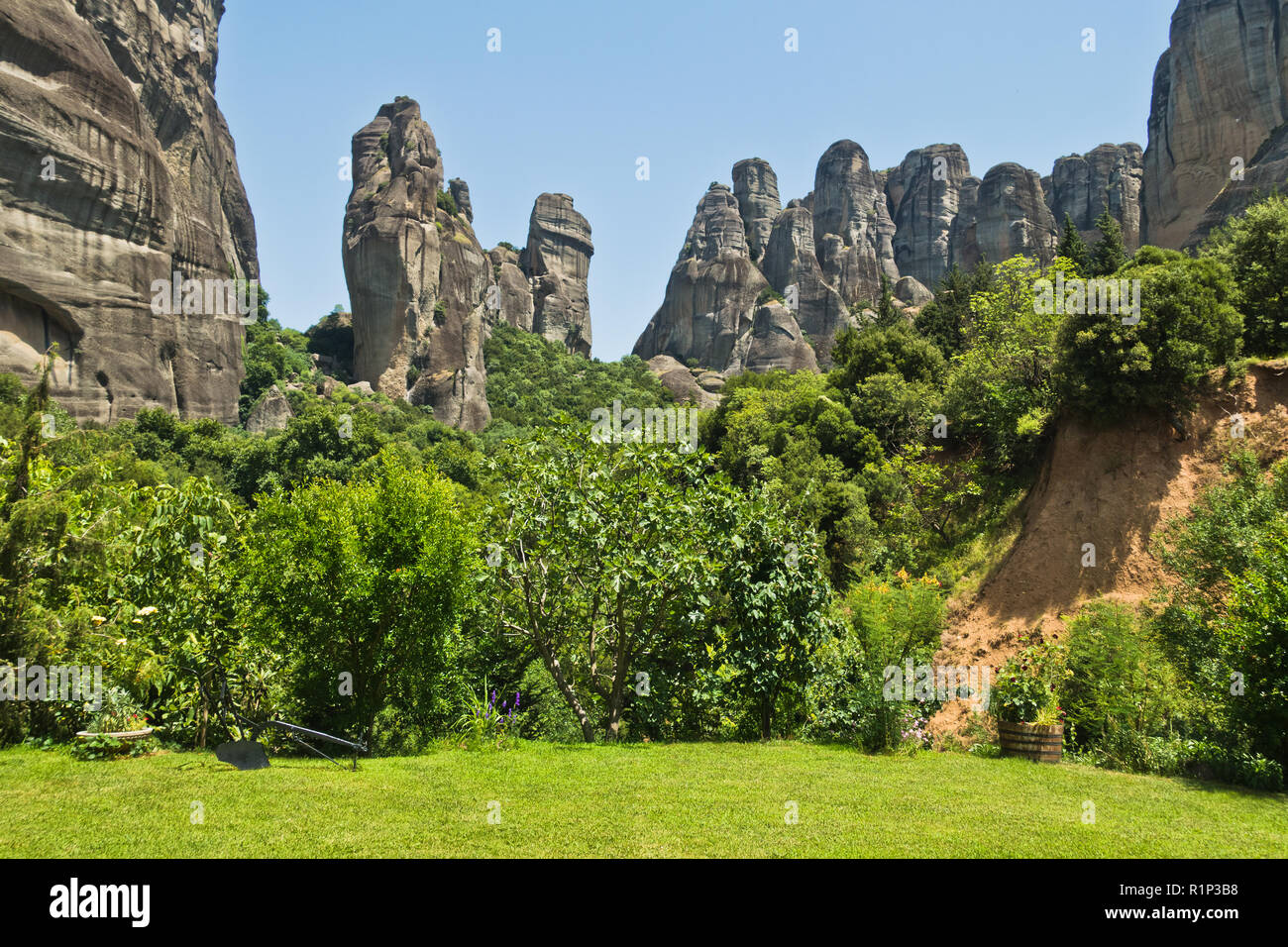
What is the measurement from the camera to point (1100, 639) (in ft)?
41.5

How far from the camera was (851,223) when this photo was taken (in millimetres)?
100375

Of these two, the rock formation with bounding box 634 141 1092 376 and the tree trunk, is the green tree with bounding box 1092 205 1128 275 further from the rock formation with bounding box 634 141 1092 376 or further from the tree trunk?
the rock formation with bounding box 634 141 1092 376

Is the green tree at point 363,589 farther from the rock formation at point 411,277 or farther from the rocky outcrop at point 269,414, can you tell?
the rock formation at point 411,277

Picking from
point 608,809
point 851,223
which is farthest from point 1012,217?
point 608,809

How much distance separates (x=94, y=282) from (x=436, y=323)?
32.9 m

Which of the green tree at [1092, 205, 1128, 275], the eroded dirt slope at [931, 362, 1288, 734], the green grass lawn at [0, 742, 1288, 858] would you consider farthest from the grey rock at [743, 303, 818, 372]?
the green grass lawn at [0, 742, 1288, 858]

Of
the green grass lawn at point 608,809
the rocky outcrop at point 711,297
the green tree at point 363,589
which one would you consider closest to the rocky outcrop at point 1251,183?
the rocky outcrop at point 711,297

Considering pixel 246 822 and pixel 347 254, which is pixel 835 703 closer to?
pixel 246 822

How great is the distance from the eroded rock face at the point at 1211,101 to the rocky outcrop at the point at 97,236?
70045 millimetres

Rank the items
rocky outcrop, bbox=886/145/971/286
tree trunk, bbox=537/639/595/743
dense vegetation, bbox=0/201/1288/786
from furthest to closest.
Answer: rocky outcrop, bbox=886/145/971/286 < tree trunk, bbox=537/639/595/743 < dense vegetation, bbox=0/201/1288/786

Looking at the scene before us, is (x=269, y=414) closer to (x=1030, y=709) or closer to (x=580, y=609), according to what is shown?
(x=580, y=609)

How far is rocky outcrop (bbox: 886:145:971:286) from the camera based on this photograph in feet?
332

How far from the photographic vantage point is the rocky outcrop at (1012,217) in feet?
290

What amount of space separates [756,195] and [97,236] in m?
77.3
